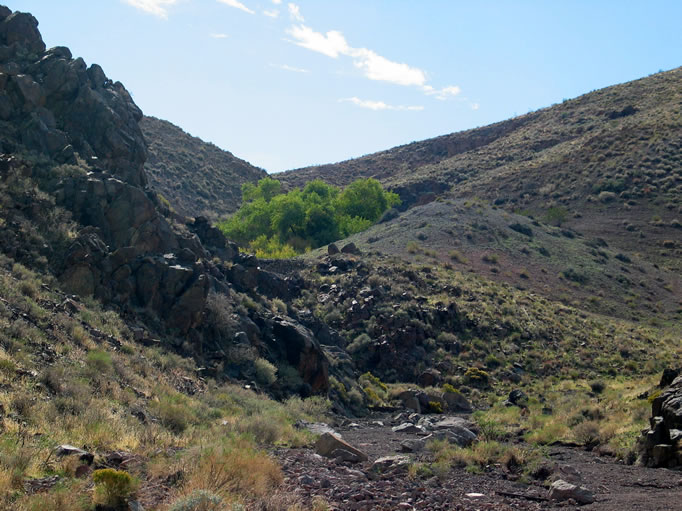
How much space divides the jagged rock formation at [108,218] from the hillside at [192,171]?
40.4 m

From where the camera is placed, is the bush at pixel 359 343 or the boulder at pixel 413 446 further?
the bush at pixel 359 343

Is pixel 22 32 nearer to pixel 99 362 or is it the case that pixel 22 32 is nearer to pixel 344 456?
pixel 99 362

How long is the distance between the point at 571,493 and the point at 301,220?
173 ft

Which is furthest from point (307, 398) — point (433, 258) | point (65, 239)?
point (433, 258)

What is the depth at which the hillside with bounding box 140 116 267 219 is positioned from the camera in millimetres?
75188

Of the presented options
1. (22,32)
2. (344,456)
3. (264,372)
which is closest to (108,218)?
(264,372)

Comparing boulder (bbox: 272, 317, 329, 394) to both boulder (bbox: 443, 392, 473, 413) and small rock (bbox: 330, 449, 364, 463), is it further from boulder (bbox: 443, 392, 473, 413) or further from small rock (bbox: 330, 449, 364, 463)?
small rock (bbox: 330, 449, 364, 463)

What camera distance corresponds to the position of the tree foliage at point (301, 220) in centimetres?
5966

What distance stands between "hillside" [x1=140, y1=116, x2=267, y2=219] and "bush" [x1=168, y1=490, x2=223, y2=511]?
6297 cm

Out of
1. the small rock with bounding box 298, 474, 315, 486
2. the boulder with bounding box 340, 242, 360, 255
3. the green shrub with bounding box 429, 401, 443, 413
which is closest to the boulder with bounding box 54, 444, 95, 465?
the small rock with bounding box 298, 474, 315, 486

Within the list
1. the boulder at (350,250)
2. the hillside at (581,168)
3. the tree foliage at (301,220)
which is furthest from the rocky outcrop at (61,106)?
the hillside at (581,168)

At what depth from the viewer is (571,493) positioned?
9.40 metres

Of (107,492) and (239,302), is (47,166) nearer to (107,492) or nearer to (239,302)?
(239,302)

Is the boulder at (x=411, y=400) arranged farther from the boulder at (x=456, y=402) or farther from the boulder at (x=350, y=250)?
the boulder at (x=350, y=250)
